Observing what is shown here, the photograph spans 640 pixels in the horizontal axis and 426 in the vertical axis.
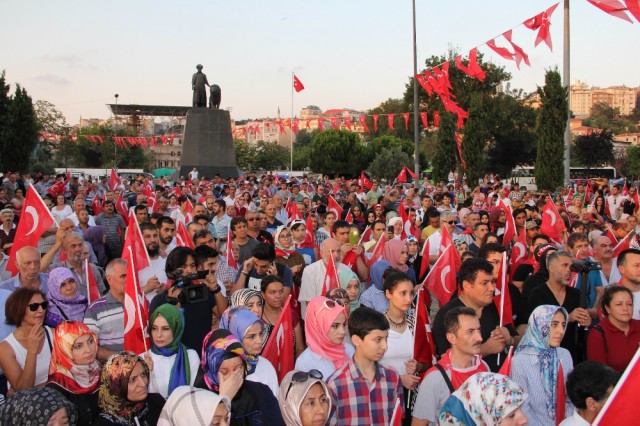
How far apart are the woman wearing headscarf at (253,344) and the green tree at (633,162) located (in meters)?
59.2

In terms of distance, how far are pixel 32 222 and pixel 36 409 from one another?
441 centimetres

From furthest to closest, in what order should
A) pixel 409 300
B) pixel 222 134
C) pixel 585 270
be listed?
pixel 222 134 → pixel 585 270 → pixel 409 300

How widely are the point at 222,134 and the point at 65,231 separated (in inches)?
846

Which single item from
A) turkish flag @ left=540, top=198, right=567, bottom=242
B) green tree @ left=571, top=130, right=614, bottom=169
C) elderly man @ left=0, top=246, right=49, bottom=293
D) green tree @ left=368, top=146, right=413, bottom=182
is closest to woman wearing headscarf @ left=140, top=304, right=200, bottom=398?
elderly man @ left=0, top=246, right=49, bottom=293

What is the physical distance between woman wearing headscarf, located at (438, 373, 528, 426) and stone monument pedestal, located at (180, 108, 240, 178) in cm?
2508

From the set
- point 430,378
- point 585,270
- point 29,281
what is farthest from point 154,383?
point 585,270

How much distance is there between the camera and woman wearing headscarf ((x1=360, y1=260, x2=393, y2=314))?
5707 mm

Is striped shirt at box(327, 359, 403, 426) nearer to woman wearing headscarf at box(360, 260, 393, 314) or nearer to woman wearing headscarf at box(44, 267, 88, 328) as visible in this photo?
woman wearing headscarf at box(360, 260, 393, 314)

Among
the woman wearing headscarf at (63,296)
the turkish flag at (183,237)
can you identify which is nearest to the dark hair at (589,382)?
the woman wearing headscarf at (63,296)

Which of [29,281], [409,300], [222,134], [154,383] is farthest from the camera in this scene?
[222,134]

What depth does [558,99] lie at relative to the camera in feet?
71.9

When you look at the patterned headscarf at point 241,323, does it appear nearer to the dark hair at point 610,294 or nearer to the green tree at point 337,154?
the dark hair at point 610,294

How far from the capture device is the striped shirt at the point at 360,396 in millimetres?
3648

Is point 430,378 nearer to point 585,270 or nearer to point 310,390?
point 310,390
